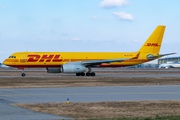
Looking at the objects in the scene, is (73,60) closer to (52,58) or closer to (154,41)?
(52,58)

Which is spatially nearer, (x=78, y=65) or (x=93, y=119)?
(x=93, y=119)

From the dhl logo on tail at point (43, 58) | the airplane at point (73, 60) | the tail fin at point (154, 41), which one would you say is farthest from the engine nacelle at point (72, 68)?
the tail fin at point (154, 41)

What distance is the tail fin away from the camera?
180 feet

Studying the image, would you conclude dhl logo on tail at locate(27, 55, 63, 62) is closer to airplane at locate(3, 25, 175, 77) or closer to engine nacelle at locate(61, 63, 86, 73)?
airplane at locate(3, 25, 175, 77)

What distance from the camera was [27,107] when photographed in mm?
13984

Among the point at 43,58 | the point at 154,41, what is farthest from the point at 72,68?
the point at 154,41

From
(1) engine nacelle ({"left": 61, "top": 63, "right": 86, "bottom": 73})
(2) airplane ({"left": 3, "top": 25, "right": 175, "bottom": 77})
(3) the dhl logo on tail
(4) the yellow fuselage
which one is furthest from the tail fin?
(3) the dhl logo on tail

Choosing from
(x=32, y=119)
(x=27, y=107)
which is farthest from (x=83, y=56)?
(x=32, y=119)

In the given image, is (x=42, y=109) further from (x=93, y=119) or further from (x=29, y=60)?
(x=29, y=60)

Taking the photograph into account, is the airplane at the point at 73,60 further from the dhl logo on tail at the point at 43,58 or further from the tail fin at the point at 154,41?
the tail fin at the point at 154,41

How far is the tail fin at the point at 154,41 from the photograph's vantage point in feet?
180

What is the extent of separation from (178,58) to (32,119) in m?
178

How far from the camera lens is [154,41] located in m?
55.1

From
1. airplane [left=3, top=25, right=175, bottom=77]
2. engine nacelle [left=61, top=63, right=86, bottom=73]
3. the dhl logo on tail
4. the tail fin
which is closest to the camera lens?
engine nacelle [left=61, top=63, right=86, bottom=73]
